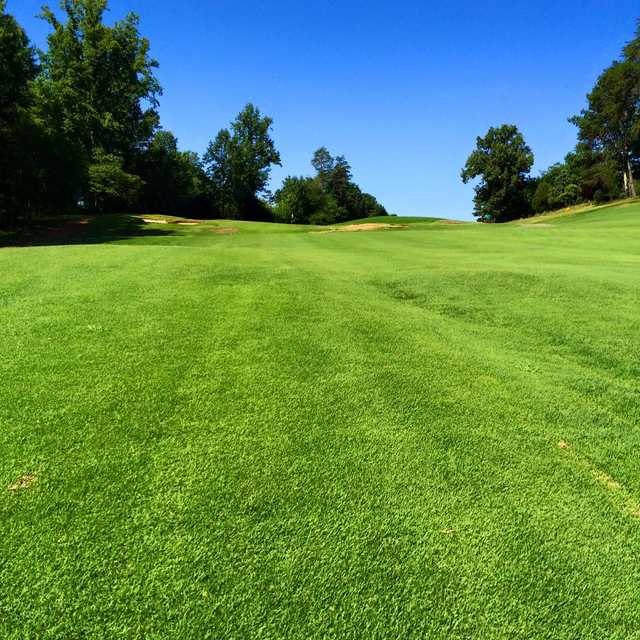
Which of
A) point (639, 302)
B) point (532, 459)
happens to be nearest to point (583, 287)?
point (639, 302)

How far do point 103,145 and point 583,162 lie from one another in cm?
5213

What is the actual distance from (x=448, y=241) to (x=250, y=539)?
1675 centimetres

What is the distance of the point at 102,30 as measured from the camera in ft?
120

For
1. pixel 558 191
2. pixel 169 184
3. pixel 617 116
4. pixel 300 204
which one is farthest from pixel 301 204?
pixel 617 116

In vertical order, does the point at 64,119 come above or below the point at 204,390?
above

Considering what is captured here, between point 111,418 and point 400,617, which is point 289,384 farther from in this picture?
point 400,617

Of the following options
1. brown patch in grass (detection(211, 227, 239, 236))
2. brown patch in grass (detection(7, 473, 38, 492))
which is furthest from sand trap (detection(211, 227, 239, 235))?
brown patch in grass (detection(7, 473, 38, 492))

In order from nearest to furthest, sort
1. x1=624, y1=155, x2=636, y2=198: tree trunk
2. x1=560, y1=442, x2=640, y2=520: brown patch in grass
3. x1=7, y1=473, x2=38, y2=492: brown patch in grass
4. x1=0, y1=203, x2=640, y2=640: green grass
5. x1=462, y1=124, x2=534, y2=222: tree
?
x1=0, y1=203, x2=640, y2=640: green grass < x1=7, y1=473, x2=38, y2=492: brown patch in grass < x1=560, y1=442, x2=640, y2=520: brown patch in grass < x1=624, y1=155, x2=636, y2=198: tree trunk < x1=462, y1=124, x2=534, y2=222: tree

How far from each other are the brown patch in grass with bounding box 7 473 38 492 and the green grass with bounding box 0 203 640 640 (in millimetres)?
11

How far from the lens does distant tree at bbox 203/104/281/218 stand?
205 ft

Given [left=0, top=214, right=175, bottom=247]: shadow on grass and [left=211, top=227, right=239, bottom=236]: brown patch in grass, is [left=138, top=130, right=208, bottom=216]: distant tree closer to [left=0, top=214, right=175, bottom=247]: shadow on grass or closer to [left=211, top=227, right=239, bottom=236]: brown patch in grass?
[left=0, top=214, right=175, bottom=247]: shadow on grass

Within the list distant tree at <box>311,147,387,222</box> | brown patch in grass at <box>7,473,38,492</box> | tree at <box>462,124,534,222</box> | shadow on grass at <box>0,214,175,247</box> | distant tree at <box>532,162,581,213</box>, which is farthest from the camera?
distant tree at <box>311,147,387,222</box>

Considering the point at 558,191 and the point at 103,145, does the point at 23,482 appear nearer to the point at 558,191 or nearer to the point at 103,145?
the point at 103,145

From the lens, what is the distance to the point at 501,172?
62.3 m
